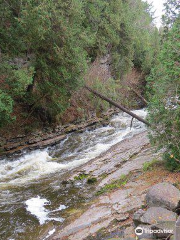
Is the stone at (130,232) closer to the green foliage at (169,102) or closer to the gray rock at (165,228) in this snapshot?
the gray rock at (165,228)

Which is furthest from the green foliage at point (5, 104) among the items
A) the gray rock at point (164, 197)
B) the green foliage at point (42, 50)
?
the gray rock at point (164, 197)

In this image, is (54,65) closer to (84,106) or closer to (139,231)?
(84,106)

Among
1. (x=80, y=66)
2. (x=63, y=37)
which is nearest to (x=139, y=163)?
(x=80, y=66)

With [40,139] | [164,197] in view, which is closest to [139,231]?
[164,197]

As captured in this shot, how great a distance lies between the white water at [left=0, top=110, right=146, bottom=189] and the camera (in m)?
11.1

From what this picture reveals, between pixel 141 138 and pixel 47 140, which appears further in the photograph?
pixel 47 140

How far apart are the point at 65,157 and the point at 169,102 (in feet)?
26.3

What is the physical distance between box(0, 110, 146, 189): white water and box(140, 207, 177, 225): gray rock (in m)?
6.47

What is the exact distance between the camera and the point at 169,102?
24.4ft

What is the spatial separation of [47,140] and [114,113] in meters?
10.4

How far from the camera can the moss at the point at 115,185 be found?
8516 mm

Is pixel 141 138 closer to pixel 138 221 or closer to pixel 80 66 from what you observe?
pixel 80 66

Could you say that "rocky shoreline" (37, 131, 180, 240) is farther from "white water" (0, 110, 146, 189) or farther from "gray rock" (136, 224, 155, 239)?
"white water" (0, 110, 146, 189)

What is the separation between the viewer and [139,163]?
399 inches
